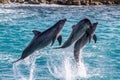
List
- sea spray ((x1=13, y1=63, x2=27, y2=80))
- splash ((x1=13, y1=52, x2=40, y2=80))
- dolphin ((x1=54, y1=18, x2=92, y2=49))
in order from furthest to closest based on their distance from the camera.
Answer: splash ((x1=13, y1=52, x2=40, y2=80))
sea spray ((x1=13, y1=63, x2=27, y2=80))
dolphin ((x1=54, y1=18, x2=92, y2=49))

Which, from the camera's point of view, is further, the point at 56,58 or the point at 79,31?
the point at 56,58

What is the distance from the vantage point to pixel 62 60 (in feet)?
74.2

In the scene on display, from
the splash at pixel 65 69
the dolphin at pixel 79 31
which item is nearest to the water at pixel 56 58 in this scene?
the splash at pixel 65 69

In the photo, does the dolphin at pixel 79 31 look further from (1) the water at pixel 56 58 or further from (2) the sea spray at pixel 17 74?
(2) the sea spray at pixel 17 74

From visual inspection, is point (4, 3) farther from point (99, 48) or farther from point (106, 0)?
point (99, 48)

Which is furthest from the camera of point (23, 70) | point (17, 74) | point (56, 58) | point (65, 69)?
point (56, 58)

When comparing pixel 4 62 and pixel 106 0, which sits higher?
pixel 4 62

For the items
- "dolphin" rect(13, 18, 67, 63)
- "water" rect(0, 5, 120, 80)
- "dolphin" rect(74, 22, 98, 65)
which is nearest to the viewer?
"dolphin" rect(13, 18, 67, 63)

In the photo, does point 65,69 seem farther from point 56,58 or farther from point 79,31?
point 79,31

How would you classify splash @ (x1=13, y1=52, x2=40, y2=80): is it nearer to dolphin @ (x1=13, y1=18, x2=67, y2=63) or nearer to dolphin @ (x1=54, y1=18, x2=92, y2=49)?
dolphin @ (x1=13, y1=18, x2=67, y2=63)

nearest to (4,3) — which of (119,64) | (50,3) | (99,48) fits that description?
(50,3)

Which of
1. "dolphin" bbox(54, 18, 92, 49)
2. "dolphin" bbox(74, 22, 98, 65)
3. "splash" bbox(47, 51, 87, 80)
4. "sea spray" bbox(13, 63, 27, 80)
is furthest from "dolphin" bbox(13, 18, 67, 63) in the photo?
"sea spray" bbox(13, 63, 27, 80)

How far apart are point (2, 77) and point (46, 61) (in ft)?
14.0

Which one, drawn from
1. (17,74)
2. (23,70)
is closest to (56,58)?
(23,70)
